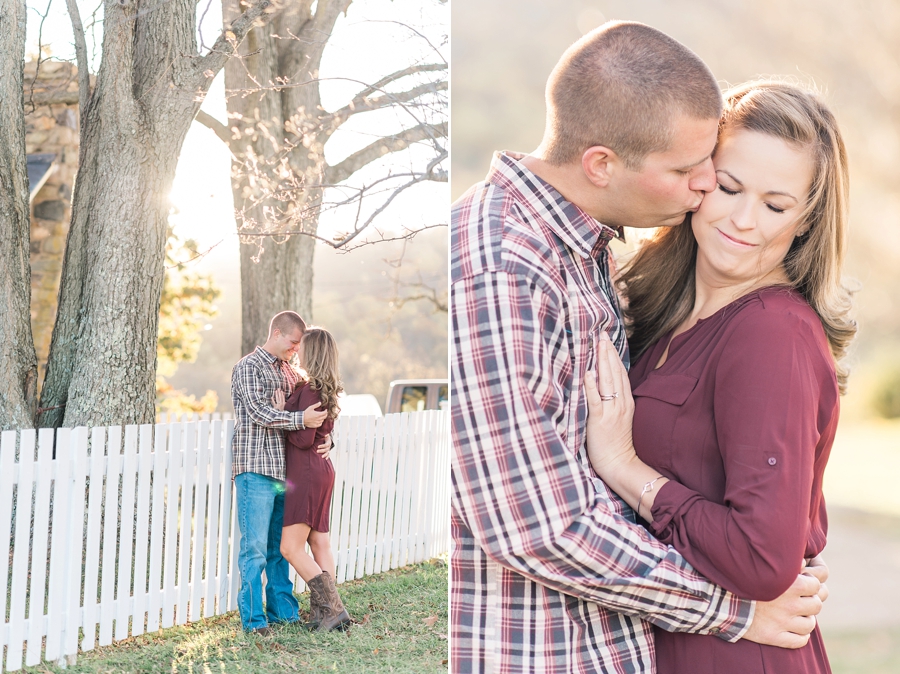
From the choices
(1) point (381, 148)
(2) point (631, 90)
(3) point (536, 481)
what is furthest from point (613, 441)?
(1) point (381, 148)

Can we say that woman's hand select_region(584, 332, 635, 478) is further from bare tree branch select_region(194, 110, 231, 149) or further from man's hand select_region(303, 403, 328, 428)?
bare tree branch select_region(194, 110, 231, 149)

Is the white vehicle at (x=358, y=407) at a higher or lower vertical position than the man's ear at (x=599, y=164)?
lower

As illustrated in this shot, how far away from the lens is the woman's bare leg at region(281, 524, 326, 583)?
7.63ft

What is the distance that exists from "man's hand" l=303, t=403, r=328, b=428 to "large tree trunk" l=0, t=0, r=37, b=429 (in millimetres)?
790

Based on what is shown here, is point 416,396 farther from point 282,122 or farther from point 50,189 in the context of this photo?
point 50,189

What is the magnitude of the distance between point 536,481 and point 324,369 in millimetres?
1483

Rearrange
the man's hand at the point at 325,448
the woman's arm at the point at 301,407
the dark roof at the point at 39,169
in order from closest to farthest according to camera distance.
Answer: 1. the woman's arm at the point at 301,407
2. the man's hand at the point at 325,448
3. the dark roof at the point at 39,169

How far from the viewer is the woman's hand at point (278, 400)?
2242mm

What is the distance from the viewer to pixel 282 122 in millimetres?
3199

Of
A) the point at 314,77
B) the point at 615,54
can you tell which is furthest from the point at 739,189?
the point at 314,77

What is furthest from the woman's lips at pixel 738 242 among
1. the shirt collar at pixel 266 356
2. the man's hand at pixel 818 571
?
the shirt collar at pixel 266 356

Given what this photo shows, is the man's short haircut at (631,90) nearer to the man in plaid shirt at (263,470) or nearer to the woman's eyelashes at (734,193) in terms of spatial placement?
the woman's eyelashes at (734,193)

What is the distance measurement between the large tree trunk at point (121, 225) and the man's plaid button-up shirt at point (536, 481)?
1617mm

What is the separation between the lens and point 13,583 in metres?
1.95
